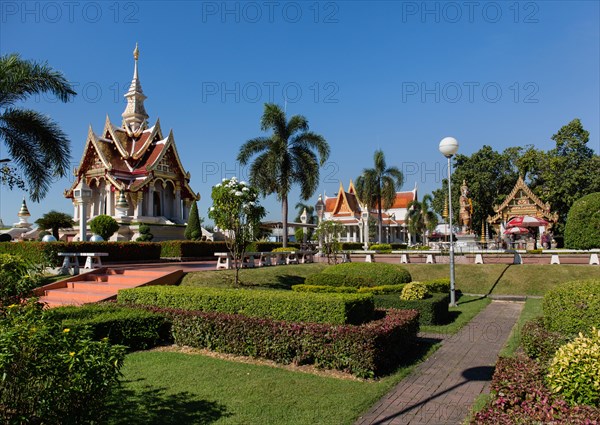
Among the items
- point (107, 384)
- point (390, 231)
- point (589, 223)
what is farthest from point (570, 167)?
point (107, 384)

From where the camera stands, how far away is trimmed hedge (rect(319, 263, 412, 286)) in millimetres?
13633

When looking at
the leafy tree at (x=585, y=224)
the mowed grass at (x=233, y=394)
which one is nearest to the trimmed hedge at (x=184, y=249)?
the mowed grass at (x=233, y=394)

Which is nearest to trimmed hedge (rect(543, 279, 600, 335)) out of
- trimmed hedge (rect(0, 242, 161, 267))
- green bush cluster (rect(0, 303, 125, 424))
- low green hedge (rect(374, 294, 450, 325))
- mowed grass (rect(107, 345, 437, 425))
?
mowed grass (rect(107, 345, 437, 425))

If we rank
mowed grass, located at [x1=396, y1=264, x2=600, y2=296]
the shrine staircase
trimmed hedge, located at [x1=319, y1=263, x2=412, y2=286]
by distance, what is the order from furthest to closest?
mowed grass, located at [x1=396, y1=264, x2=600, y2=296]
the shrine staircase
trimmed hedge, located at [x1=319, y1=263, x2=412, y2=286]

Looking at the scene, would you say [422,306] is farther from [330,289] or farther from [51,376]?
[51,376]

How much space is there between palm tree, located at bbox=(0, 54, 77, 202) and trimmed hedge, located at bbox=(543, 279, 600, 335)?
54.1 feet

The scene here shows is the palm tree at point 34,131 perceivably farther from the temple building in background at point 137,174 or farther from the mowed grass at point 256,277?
the temple building in background at point 137,174

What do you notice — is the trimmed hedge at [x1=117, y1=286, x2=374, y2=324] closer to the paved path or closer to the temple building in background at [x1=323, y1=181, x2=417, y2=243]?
the paved path

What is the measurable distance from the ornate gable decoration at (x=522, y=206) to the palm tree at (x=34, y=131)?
41.2 meters

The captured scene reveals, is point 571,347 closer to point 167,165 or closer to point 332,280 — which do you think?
point 332,280

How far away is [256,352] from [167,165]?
34421mm

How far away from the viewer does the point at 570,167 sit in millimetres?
40844

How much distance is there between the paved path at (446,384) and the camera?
562cm

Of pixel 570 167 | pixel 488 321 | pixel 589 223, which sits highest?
pixel 570 167
